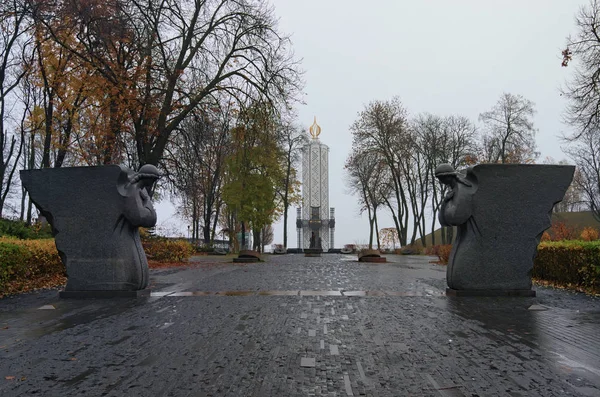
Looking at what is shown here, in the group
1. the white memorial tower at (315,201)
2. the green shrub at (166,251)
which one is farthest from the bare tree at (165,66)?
the white memorial tower at (315,201)

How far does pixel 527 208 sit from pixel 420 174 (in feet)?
115

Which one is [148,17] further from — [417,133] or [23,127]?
[417,133]

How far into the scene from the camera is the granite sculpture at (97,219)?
8.88 m

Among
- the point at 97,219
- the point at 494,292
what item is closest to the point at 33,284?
the point at 97,219

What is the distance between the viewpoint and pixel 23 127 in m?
28.9

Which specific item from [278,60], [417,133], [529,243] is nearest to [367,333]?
[529,243]

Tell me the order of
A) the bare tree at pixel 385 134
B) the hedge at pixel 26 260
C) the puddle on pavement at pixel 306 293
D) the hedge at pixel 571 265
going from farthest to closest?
the bare tree at pixel 385 134
the hedge at pixel 571 265
the hedge at pixel 26 260
the puddle on pavement at pixel 306 293

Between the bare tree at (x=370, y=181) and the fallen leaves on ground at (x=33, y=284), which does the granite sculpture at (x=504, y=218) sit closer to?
the fallen leaves on ground at (x=33, y=284)

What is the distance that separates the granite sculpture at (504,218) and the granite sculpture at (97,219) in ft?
19.4

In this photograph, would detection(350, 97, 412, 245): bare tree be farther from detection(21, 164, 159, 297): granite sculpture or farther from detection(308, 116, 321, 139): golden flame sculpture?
detection(21, 164, 159, 297): granite sculpture

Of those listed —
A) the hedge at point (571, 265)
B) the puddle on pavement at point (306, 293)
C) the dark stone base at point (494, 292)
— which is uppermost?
the hedge at point (571, 265)

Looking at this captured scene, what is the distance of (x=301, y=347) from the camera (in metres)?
5.01

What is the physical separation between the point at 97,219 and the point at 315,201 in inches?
1293

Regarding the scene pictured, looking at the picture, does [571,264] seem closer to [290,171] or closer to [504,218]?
[504,218]
